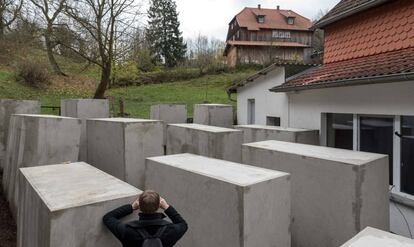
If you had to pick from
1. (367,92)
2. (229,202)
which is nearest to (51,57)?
(367,92)

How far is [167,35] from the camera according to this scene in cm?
4231

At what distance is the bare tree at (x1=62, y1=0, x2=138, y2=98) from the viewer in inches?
665

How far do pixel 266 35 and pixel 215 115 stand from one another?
32.1 m

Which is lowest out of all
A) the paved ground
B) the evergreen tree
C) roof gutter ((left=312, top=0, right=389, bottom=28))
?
the paved ground

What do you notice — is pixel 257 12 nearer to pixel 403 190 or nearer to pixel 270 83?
pixel 270 83

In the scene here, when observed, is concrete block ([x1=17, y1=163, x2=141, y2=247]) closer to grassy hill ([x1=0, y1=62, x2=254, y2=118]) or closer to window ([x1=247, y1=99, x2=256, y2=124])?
window ([x1=247, y1=99, x2=256, y2=124])

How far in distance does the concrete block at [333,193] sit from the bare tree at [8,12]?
48.4 ft

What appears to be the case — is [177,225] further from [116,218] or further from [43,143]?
[43,143]

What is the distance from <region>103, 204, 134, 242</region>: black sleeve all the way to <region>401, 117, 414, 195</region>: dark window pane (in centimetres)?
540

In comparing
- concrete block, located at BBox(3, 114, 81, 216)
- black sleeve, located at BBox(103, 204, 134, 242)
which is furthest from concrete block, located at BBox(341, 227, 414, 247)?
concrete block, located at BBox(3, 114, 81, 216)

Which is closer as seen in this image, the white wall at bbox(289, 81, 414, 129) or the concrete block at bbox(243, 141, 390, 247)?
the concrete block at bbox(243, 141, 390, 247)

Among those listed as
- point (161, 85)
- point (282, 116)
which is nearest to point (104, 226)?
point (282, 116)

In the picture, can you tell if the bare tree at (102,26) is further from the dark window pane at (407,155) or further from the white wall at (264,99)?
the dark window pane at (407,155)

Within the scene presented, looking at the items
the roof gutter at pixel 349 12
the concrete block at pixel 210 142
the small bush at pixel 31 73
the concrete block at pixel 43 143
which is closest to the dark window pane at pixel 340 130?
the concrete block at pixel 210 142
